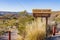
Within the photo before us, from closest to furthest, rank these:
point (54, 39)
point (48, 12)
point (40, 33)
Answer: point (40, 33)
point (54, 39)
point (48, 12)

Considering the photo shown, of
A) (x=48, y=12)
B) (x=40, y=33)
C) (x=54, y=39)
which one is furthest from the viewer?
(x=48, y=12)

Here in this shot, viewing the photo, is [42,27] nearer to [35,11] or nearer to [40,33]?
[40,33]

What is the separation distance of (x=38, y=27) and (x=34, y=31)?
269mm

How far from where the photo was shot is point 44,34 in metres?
8.92

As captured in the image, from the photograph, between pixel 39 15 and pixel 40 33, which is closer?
pixel 40 33

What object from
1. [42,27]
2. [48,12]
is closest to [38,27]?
[42,27]

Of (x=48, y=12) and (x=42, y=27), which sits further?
(x=48, y=12)

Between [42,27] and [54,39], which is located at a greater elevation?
[42,27]

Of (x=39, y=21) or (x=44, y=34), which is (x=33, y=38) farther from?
(x=39, y=21)

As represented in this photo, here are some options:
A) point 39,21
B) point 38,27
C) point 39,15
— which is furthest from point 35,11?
point 38,27

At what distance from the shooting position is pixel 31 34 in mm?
8828

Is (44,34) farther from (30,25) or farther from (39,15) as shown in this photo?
(39,15)

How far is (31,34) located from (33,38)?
18 centimetres

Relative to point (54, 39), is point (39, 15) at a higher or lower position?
higher
